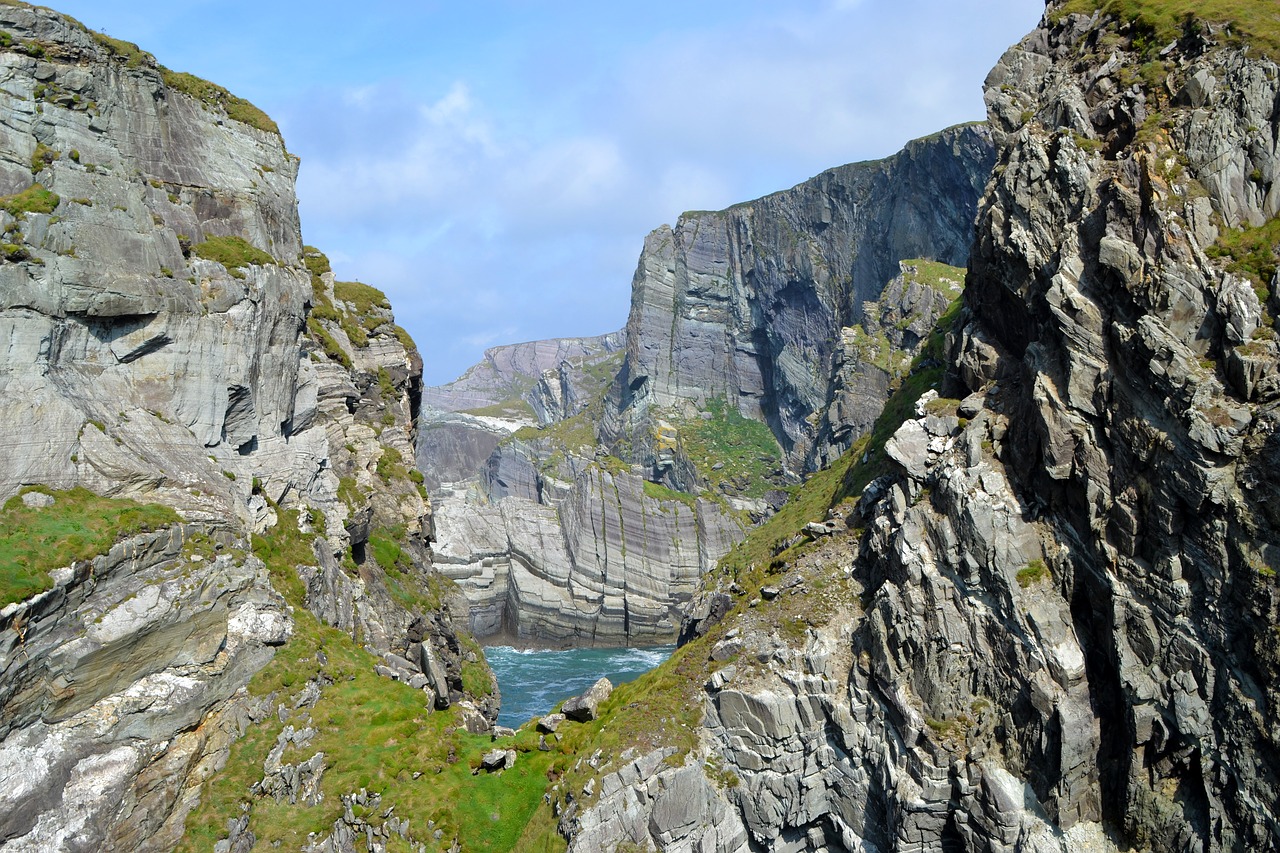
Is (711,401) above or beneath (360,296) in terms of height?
above

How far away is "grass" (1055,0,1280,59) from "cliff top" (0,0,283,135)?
45689mm

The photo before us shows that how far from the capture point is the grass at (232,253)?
139ft

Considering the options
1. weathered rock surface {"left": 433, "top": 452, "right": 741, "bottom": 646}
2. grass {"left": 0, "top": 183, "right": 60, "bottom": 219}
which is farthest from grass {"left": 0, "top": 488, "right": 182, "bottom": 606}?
weathered rock surface {"left": 433, "top": 452, "right": 741, "bottom": 646}

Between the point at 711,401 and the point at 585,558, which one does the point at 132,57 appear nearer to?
the point at 585,558

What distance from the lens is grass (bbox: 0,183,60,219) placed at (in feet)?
116

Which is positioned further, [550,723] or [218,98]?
[218,98]

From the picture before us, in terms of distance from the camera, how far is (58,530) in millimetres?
30547

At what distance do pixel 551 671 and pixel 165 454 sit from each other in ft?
213

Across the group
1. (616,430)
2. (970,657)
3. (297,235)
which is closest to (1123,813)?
(970,657)

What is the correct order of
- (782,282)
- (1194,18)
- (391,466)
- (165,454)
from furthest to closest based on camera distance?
(782,282)
(391,466)
(165,454)
(1194,18)

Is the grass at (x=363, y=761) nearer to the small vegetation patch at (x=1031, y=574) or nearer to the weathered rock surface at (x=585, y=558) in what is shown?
the small vegetation patch at (x=1031, y=574)

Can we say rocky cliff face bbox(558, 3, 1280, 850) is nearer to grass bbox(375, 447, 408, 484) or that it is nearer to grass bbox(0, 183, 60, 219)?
grass bbox(375, 447, 408, 484)

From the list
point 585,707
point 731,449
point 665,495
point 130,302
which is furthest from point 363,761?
point 731,449

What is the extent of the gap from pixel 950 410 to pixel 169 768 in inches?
1301
